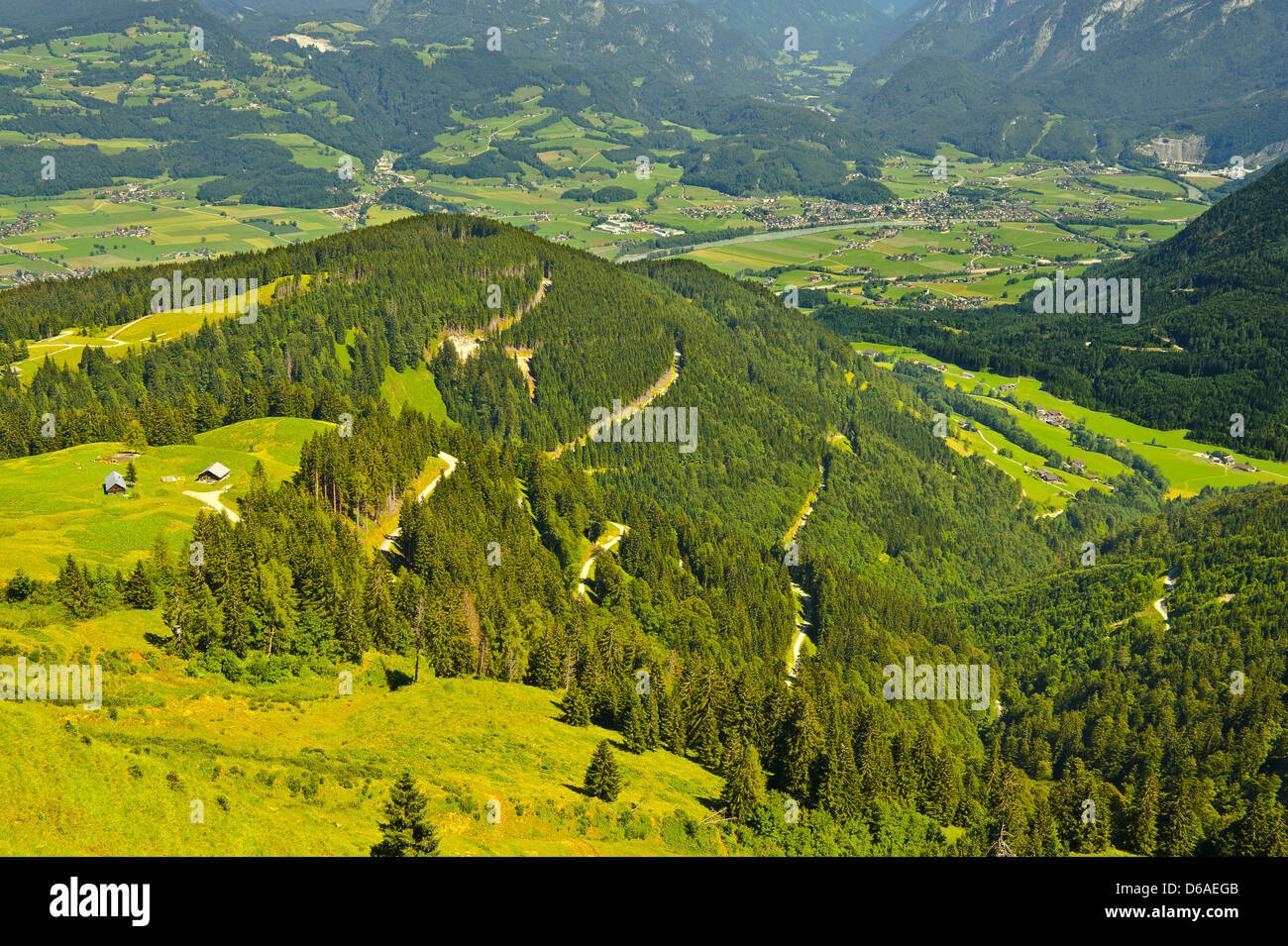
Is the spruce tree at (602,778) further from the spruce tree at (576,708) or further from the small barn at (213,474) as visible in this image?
the small barn at (213,474)

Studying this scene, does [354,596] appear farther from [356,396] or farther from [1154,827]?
[356,396]

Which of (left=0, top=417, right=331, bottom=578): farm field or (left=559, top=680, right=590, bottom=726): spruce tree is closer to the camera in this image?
(left=559, top=680, right=590, bottom=726): spruce tree

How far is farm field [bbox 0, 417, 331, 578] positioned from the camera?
A: 90.2 m

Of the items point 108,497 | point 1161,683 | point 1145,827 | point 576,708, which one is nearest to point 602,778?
point 576,708

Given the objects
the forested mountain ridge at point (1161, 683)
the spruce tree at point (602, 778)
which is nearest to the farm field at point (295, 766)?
the spruce tree at point (602, 778)

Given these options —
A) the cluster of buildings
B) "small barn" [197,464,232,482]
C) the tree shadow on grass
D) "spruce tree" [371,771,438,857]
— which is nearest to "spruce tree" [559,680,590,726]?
the tree shadow on grass

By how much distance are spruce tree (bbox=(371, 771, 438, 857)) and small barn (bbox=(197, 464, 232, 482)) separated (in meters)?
79.7

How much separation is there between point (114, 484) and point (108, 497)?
5.86 feet

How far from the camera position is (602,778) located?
237 feet

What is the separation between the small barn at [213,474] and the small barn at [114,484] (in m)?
10.3

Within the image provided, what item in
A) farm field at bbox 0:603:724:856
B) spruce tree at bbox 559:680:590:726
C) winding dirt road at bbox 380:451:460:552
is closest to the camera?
farm field at bbox 0:603:724:856

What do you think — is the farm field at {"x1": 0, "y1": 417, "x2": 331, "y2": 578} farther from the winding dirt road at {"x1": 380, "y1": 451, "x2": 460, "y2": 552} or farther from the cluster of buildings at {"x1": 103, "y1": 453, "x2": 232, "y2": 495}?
the winding dirt road at {"x1": 380, "y1": 451, "x2": 460, "y2": 552}

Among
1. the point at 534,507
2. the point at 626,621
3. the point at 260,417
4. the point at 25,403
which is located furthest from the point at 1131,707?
the point at 25,403

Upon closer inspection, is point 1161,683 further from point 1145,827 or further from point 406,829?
point 406,829
